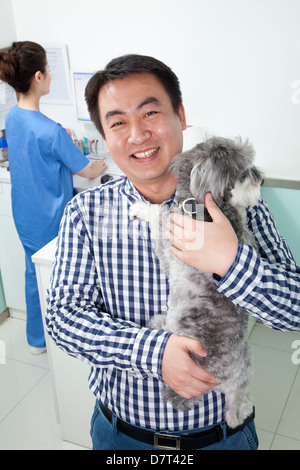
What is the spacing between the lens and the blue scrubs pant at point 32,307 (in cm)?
266

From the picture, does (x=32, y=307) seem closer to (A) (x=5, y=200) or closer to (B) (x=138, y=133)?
(A) (x=5, y=200)

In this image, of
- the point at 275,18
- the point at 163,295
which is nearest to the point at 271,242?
the point at 163,295

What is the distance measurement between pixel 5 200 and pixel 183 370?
2.16 metres

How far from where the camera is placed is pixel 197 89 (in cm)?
283

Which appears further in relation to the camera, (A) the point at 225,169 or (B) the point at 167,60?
(B) the point at 167,60

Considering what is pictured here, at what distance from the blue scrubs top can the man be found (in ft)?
4.05

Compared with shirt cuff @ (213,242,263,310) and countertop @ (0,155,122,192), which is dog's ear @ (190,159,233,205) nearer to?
shirt cuff @ (213,242,263,310)

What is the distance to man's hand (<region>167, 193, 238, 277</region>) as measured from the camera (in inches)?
39.4

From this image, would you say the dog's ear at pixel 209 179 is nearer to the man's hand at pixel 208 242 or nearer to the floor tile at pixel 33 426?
the man's hand at pixel 208 242

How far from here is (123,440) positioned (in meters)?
1.17

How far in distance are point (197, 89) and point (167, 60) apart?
0.28 metres

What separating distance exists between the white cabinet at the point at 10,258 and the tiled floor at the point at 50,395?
0.73 feet

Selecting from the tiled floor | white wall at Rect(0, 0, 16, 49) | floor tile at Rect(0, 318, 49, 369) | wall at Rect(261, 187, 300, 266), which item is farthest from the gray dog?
white wall at Rect(0, 0, 16, 49)
